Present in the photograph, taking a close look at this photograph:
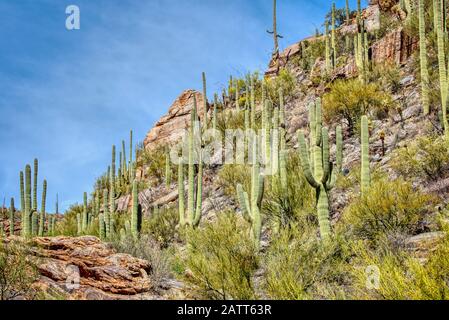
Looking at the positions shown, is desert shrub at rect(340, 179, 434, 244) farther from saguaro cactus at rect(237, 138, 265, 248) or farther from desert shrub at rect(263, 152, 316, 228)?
saguaro cactus at rect(237, 138, 265, 248)

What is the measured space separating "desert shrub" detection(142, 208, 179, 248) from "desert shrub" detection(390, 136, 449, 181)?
24.6ft

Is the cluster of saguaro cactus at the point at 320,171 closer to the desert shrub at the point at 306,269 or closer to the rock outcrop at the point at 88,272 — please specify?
the desert shrub at the point at 306,269

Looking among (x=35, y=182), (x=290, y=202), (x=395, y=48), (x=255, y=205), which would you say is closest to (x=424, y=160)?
(x=290, y=202)

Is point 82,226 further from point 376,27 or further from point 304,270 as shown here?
point 376,27

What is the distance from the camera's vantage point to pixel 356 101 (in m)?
16.7

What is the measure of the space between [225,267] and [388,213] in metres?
3.53

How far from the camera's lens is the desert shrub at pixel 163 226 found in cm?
1568

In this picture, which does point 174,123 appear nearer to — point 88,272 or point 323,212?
point 323,212

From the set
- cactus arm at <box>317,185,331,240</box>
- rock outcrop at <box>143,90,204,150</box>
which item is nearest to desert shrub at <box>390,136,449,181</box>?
cactus arm at <box>317,185,331,240</box>

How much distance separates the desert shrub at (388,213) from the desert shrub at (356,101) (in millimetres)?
7853

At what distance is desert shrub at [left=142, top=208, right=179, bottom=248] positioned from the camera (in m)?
15.7

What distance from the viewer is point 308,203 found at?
10492 mm

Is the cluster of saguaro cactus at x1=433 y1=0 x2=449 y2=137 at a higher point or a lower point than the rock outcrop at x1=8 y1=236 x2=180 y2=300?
higher
